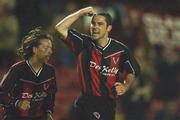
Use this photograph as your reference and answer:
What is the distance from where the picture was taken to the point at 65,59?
843cm

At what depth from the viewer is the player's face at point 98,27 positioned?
4367 mm

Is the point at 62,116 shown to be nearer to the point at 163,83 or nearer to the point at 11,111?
the point at 163,83

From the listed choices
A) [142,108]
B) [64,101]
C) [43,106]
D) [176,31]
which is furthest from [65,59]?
[43,106]

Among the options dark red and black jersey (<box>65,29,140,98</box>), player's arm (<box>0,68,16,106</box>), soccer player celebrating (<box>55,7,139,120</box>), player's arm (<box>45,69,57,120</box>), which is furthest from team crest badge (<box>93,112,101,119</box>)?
player's arm (<box>0,68,16,106</box>)

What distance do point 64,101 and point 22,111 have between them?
394cm

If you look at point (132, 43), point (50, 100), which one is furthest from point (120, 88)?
point (132, 43)

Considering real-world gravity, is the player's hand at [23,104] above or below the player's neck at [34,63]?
below

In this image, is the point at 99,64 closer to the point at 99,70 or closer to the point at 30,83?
the point at 99,70

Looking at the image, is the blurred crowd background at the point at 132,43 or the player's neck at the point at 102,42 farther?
the blurred crowd background at the point at 132,43

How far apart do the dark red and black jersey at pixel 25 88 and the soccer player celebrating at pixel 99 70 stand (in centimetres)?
26

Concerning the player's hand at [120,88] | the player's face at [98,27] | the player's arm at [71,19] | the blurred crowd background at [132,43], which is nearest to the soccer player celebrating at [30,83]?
the player's arm at [71,19]

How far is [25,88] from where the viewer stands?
4.41 meters

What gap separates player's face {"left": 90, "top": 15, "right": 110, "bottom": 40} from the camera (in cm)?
437

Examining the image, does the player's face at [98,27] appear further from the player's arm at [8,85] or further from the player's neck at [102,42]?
the player's arm at [8,85]
